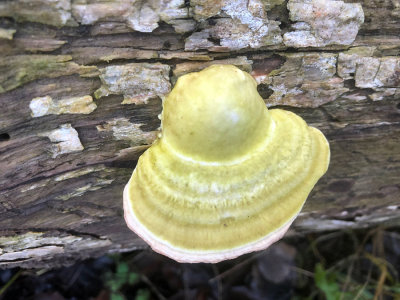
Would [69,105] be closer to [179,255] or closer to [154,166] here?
[154,166]

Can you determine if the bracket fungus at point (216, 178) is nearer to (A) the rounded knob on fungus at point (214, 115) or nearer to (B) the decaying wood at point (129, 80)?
(A) the rounded knob on fungus at point (214, 115)

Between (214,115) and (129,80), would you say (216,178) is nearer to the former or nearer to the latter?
(214,115)

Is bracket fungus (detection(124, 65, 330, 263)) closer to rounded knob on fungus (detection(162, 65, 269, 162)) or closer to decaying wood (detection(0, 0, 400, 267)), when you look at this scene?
rounded knob on fungus (detection(162, 65, 269, 162))

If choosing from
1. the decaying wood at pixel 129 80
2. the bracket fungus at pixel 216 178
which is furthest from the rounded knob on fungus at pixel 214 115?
the decaying wood at pixel 129 80

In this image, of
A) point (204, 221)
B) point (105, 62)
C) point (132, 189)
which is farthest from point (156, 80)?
point (204, 221)

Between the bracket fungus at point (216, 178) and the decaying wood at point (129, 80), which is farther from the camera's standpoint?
the decaying wood at point (129, 80)

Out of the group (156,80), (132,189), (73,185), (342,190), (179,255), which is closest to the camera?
(179,255)

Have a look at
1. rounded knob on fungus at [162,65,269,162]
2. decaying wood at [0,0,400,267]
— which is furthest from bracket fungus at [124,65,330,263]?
decaying wood at [0,0,400,267]
